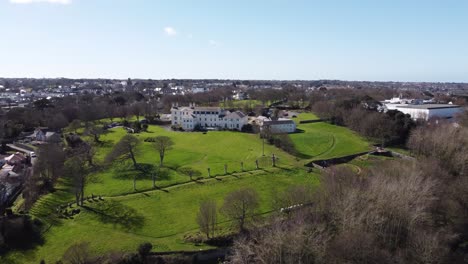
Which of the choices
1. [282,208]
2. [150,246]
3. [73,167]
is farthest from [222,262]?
[73,167]

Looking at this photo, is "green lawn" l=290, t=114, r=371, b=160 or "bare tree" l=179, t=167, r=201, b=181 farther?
"green lawn" l=290, t=114, r=371, b=160

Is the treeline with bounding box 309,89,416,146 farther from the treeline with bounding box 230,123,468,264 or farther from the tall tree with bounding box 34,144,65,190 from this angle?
the tall tree with bounding box 34,144,65,190

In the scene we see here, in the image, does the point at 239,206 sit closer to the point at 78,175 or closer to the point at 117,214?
the point at 117,214

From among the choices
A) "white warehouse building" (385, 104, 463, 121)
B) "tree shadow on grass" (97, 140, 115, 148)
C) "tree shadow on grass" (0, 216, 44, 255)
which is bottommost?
"tree shadow on grass" (0, 216, 44, 255)

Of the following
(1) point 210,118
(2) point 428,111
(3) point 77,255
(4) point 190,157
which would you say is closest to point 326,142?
(4) point 190,157

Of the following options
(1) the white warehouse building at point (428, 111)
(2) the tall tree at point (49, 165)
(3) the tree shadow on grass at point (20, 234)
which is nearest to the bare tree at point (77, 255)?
(3) the tree shadow on grass at point (20, 234)

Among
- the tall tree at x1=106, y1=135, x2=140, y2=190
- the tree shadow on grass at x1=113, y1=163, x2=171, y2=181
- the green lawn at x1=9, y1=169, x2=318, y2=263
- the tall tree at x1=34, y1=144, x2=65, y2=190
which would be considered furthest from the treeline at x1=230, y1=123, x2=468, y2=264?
the tall tree at x1=34, y1=144, x2=65, y2=190
